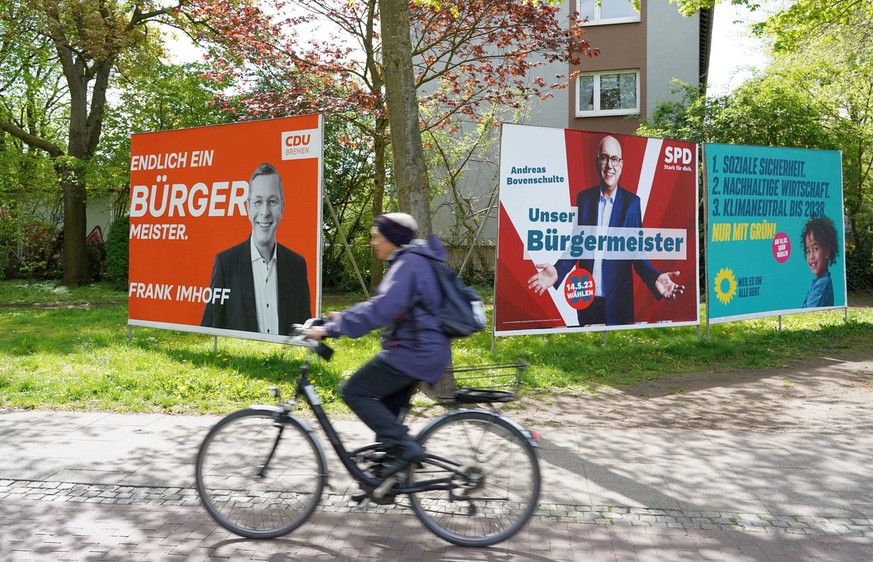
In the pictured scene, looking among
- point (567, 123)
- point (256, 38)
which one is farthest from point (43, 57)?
point (567, 123)

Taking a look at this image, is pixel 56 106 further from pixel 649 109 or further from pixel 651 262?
pixel 651 262

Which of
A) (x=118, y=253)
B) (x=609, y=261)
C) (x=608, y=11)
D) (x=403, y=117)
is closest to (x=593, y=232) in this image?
(x=609, y=261)

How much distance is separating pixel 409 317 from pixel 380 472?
0.87 meters

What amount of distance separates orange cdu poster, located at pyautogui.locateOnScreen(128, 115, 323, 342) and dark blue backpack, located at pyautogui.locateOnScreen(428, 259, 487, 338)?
15.5ft

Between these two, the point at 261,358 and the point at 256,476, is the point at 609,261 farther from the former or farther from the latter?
the point at 256,476

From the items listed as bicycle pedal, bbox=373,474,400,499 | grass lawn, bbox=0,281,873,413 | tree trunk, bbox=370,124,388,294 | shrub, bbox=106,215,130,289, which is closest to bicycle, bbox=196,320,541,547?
bicycle pedal, bbox=373,474,400,499

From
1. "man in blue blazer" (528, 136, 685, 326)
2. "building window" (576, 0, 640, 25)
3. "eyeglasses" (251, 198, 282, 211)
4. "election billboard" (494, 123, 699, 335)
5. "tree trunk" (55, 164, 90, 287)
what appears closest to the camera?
"eyeglasses" (251, 198, 282, 211)

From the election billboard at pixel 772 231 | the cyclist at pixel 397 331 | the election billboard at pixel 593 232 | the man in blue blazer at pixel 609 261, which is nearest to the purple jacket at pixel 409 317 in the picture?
the cyclist at pixel 397 331

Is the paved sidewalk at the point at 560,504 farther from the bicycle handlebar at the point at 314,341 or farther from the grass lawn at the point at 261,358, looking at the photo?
the grass lawn at the point at 261,358

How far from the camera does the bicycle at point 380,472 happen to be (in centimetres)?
409

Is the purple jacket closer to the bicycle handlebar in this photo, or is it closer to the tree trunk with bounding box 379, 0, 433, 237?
the bicycle handlebar

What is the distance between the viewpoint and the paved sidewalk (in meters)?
4.07

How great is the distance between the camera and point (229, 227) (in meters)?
9.30

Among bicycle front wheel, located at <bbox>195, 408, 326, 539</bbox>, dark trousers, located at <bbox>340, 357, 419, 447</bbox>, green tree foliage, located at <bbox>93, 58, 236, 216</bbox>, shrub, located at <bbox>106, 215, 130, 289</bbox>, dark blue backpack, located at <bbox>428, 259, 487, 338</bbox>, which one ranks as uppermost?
green tree foliage, located at <bbox>93, 58, 236, 216</bbox>
